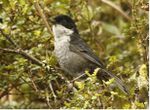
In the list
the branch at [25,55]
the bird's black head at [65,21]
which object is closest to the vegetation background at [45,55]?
the branch at [25,55]

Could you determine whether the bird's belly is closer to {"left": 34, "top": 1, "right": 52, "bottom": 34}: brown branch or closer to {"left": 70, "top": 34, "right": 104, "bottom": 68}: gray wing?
{"left": 70, "top": 34, "right": 104, "bottom": 68}: gray wing

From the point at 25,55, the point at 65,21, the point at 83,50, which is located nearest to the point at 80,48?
the point at 83,50

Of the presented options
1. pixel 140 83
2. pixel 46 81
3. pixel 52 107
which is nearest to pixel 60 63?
pixel 46 81

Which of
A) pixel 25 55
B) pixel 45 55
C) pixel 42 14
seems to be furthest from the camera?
pixel 45 55

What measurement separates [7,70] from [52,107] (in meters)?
0.65

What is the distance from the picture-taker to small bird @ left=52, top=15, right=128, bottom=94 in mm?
3975

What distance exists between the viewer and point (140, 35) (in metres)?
3.45

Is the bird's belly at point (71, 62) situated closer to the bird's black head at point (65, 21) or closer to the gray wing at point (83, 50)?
the gray wing at point (83, 50)

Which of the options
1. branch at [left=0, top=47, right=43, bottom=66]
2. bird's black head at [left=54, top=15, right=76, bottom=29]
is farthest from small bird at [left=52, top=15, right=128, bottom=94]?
branch at [left=0, top=47, right=43, bottom=66]

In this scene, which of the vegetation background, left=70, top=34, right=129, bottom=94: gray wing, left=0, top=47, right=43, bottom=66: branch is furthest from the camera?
left=70, top=34, right=129, bottom=94: gray wing

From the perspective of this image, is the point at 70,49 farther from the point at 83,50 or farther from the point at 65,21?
the point at 65,21

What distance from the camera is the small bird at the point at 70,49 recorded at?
13.0 ft

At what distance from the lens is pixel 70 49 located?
13.2ft

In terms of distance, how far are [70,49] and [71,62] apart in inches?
4.0
